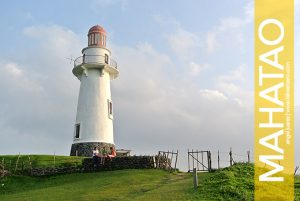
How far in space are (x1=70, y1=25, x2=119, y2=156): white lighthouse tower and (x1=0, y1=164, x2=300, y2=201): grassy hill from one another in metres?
7.83

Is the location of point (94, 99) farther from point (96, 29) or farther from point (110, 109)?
point (96, 29)

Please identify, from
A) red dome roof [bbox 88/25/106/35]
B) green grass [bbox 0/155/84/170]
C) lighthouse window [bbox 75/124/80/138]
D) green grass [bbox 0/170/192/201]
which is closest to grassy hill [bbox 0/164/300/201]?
green grass [bbox 0/170/192/201]

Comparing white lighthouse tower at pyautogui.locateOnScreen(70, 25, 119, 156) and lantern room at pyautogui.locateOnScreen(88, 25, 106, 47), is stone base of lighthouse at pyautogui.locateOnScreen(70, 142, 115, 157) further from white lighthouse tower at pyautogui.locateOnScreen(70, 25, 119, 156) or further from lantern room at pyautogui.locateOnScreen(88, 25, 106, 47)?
lantern room at pyautogui.locateOnScreen(88, 25, 106, 47)

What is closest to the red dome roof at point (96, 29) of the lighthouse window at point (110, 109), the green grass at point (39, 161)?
the lighthouse window at point (110, 109)

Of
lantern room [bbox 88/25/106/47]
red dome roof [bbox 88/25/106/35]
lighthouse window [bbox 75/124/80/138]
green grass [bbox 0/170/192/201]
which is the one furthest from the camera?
red dome roof [bbox 88/25/106/35]

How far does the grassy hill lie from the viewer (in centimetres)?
2139

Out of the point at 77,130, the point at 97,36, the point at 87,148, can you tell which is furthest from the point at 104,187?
the point at 97,36

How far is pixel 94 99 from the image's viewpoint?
1697 inches

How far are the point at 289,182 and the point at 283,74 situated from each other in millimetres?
8099

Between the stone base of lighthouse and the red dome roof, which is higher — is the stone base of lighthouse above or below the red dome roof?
below

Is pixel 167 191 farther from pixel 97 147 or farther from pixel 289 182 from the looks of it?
Answer: pixel 97 147

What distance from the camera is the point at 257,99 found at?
19.5 meters

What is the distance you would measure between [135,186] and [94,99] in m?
18.3

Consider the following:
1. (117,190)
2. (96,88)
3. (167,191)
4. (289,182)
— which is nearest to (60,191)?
(117,190)
